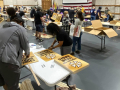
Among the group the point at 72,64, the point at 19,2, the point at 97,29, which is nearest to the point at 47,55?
the point at 72,64

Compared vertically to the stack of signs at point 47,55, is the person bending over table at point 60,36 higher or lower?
higher

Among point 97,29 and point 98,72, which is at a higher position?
point 97,29

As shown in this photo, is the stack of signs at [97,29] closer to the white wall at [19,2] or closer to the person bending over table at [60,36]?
the person bending over table at [60,36]

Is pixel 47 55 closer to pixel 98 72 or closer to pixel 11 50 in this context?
pixel 11 50

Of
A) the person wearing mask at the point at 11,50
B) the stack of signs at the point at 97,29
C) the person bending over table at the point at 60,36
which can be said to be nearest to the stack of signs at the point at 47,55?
the person bending over table at the point at 60,36

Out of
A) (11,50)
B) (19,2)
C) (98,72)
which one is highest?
(19,2)

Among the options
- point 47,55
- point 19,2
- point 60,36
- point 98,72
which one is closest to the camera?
point 47,55

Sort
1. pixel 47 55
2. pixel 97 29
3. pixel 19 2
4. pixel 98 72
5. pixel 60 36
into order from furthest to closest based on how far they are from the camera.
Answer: pixel 19 2 → pixel 97 29 → pixel 98 72 → pixel 60 36 → pixel 47 55

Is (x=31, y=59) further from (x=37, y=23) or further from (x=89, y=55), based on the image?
(x=37, y=23)

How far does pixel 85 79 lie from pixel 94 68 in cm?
54

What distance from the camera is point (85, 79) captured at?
8.13 feet

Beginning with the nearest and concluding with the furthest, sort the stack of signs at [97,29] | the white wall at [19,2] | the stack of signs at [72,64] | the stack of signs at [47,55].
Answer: the stack of signs at [72,64] → the stack of signs at [47,55] → the stack of signs at [97,29] → the white wall at [19,2]

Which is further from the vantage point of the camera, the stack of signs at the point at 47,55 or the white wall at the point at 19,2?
the white wall at the point at 19,2

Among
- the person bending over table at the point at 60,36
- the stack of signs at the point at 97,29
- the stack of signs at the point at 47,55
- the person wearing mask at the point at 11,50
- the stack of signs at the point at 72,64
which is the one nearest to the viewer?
the person wearing mask at the point at 11,50
